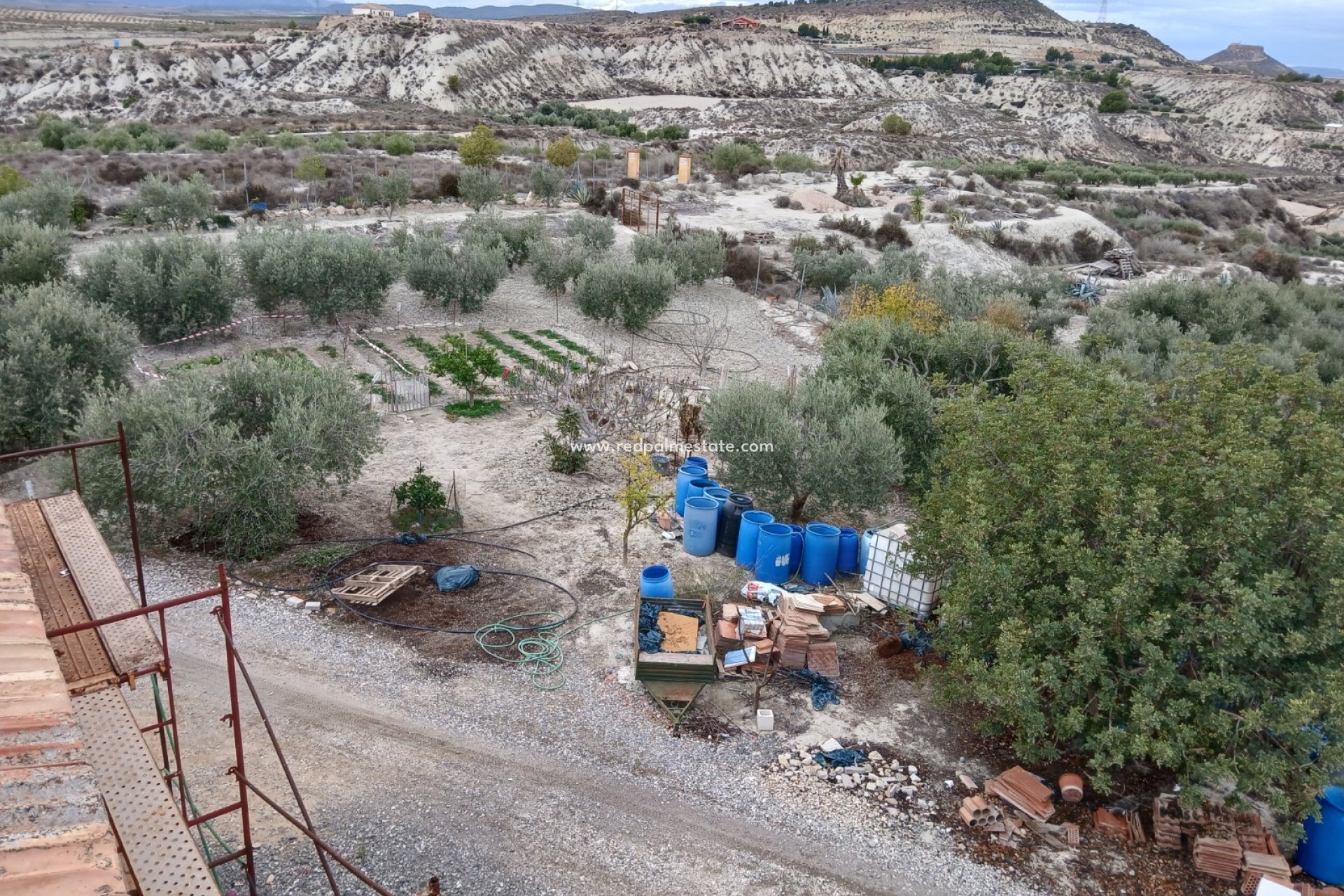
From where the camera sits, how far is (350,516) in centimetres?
1156

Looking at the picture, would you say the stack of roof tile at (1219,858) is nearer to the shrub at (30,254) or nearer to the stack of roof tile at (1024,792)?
the stack of roof tile at (1024,792)

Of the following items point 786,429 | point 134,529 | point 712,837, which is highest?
point 134,529

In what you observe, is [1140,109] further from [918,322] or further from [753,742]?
[753,742]

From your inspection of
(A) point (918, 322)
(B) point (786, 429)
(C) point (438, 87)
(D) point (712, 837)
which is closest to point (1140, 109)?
(C) point (438, 87)

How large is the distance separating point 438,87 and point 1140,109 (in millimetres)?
63142

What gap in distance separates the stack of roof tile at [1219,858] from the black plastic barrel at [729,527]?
223 inches

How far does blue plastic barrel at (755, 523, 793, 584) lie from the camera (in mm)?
10344

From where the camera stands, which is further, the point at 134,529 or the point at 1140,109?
the point at 1140,109

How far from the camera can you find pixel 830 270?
25.0m

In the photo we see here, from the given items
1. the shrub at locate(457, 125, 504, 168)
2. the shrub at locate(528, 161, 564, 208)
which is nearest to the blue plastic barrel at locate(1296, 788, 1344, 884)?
the shrub at locate(528, 161, 564, 208)

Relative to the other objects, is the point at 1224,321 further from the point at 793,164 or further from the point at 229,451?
the point at 793,164

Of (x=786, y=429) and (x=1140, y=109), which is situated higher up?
(x=1140, y=109)

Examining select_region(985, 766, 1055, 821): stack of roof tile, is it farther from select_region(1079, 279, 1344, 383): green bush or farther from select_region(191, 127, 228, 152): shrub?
select_region(191, 127, 228, 152): shrub

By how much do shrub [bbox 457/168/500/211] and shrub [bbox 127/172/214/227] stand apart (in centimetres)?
840
